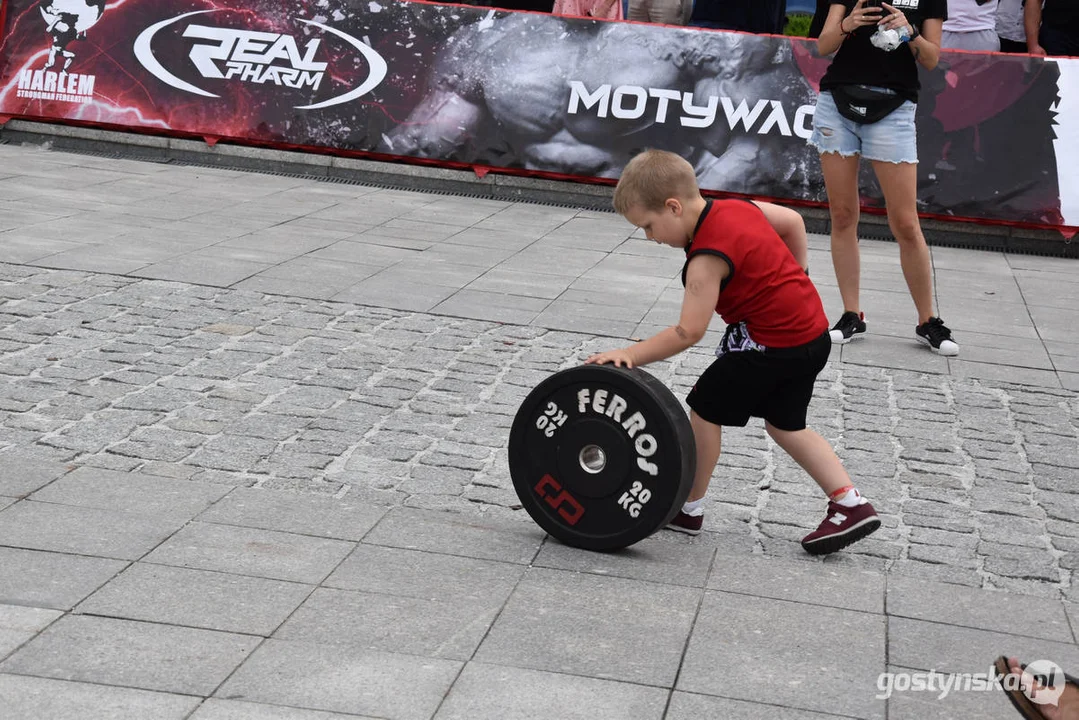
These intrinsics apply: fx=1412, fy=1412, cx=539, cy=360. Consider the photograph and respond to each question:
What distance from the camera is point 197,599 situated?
3727 millimetres

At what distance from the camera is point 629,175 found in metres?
4.09

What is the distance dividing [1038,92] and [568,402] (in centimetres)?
724

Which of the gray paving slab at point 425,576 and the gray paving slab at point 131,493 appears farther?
the gray paving slab at point 131,493

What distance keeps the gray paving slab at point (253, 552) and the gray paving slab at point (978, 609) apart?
63.7 inches

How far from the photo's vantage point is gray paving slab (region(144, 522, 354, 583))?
395cm

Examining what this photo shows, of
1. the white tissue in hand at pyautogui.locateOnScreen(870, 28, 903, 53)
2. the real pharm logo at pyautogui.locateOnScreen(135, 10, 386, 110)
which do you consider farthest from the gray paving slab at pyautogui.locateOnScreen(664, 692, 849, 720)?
the real pharm logo at pyautogui.locateOnScreen(135, 10, 386, 110)

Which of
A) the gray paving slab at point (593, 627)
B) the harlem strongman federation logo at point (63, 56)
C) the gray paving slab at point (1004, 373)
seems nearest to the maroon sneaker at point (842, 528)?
the gray paving slab at point (593, 627)

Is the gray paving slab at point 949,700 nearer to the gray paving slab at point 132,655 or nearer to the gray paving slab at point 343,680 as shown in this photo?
the gray paving slab at point 343,680

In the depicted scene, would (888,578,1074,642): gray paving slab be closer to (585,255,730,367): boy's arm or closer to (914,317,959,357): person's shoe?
(585,255,730,367): boy's arm

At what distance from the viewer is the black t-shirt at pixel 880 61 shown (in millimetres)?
6996

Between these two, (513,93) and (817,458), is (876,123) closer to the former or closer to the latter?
(817,458)

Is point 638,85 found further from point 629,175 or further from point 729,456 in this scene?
point 629,175

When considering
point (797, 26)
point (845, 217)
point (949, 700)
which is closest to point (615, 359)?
point (949, 700)

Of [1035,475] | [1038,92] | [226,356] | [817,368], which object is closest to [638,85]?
[1038,92]
